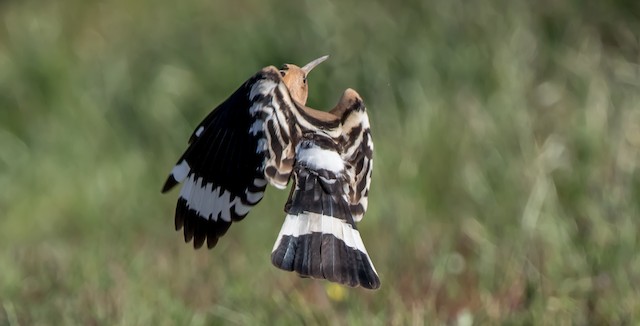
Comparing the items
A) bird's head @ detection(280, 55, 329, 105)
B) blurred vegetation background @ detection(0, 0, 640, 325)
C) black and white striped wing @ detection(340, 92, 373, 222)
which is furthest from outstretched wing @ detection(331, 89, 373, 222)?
blurred vegetation background @ detection(0, 0, 640, 325)

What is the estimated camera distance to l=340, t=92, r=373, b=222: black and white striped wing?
3.03 metres

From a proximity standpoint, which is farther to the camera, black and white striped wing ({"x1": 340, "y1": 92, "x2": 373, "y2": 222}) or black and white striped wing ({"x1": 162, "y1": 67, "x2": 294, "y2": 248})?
black and white striped wing ({"x1": 340, "y1": 92, "x2": 373, "y2": 222})

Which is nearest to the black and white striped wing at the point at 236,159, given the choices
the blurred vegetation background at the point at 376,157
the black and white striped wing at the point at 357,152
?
the black and white striped wing at the point at 357,152

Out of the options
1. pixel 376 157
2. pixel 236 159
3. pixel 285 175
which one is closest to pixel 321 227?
pixel 285 175

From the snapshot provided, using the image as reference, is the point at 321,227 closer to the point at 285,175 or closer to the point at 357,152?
the point at 285,175

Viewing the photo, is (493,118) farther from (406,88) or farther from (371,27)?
(371,27)

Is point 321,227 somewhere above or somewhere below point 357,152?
below

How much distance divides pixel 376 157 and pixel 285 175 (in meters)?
1.98

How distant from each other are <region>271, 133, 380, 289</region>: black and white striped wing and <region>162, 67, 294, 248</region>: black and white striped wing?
0.21 ft

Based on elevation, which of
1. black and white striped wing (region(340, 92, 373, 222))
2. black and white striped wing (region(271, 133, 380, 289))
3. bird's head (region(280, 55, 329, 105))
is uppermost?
bird's head (region(280, 55, 329, 105))

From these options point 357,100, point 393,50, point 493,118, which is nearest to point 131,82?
point 393,50

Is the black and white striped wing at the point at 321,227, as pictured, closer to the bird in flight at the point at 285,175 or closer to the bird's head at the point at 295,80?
the bird in flight at the point at 285,175

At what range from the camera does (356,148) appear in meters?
3.05

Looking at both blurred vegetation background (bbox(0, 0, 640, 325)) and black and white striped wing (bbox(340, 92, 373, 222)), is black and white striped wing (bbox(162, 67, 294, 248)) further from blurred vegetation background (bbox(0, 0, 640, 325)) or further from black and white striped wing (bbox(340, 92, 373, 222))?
blurred vegetation background (bbox(0, 0, 640, 325))
